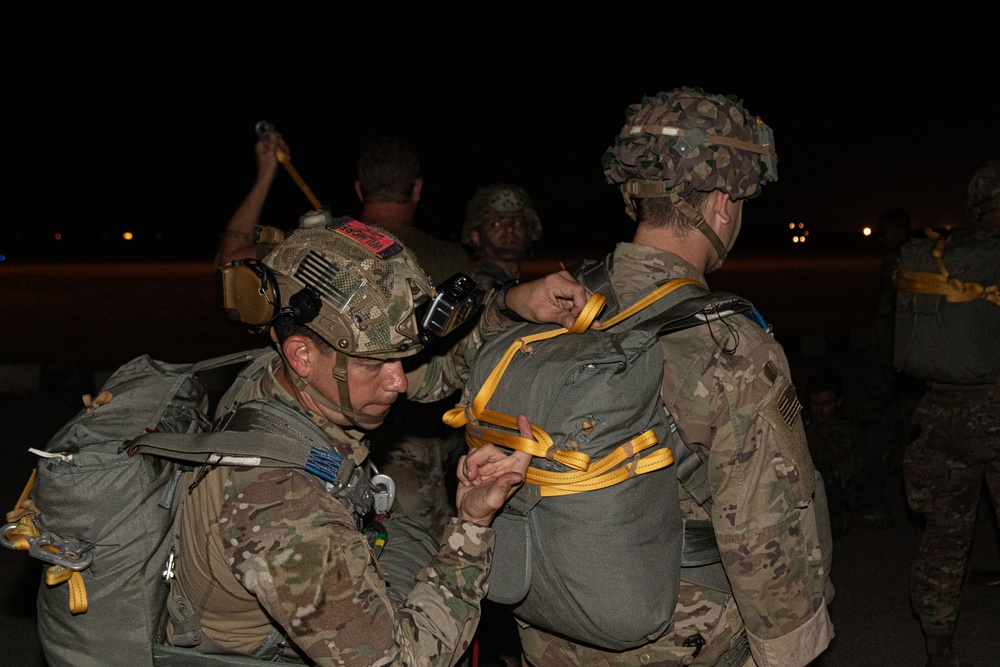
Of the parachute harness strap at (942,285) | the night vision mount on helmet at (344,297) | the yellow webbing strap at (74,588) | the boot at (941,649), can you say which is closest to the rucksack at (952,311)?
the parachute harness strap at (942,285)

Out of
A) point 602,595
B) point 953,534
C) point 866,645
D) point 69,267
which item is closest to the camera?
point 602,595

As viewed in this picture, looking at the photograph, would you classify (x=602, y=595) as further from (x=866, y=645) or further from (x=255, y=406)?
(x=866, y=645)

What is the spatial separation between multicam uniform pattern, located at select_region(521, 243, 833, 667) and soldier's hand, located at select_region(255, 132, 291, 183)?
6.77ft

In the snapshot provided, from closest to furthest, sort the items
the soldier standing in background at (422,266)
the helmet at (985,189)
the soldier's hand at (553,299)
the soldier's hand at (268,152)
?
1. the soldier's hand at (553,299)
2. the soldier's hand at (268,152)
3. the soldier standing in background at (422,266)
4. the helmet at (985,189)

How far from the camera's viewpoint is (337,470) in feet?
6.92

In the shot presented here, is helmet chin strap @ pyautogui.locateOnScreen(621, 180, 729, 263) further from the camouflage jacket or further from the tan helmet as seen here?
the camouflage jacket

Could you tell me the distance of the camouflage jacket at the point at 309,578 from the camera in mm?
1935

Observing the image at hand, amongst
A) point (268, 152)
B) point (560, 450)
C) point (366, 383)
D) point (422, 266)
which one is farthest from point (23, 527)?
point (422, 266)

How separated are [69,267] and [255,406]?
3207cm

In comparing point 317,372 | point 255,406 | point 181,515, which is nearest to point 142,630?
point 181,515

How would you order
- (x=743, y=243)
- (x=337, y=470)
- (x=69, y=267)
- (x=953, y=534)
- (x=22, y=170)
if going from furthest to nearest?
1. (x=22, y=170)
2. (x=743, y=243)
3. (x=69, y=267)
4. (x=953, y=534)
5. (x=337, y=470)

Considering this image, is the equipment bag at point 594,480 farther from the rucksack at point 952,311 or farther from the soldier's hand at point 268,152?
the rucksack at point 952,311

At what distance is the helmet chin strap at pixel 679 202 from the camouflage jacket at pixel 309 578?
3.09 ft

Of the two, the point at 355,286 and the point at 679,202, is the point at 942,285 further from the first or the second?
the point at 355,286
